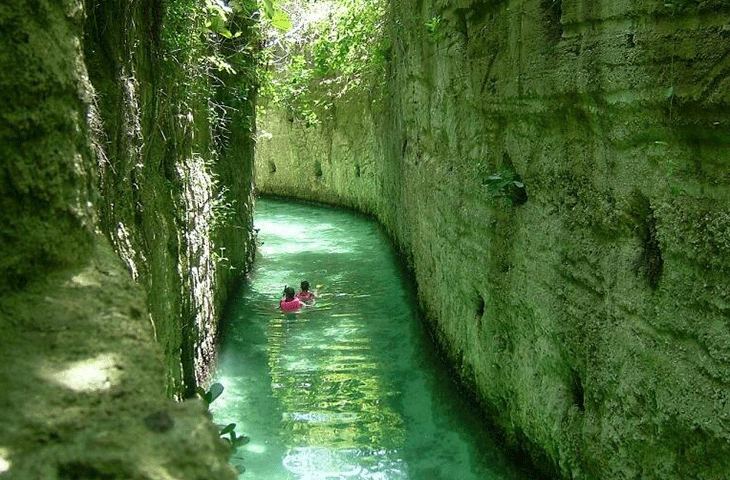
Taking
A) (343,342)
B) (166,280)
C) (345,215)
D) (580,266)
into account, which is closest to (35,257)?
(580,266)

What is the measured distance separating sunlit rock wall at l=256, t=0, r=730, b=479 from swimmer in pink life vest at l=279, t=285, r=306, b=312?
3.14 metres

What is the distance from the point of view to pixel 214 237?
32.3ft

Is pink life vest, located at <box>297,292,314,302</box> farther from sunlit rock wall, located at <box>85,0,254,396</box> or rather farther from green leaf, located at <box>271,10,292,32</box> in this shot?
green leaf, located at <box>271,10,292,32</box>

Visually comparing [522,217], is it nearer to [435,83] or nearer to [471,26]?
[471,26]

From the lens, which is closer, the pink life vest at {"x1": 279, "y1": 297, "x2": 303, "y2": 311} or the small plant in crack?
the small plant in crack

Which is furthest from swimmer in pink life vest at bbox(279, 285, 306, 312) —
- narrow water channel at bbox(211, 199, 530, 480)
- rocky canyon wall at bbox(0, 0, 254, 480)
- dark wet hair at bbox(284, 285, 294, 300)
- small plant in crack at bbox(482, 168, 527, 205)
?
rocky canyon wall at bbox(0, 0, 254, 480)

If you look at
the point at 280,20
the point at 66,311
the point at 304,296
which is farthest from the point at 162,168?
the point at 304,296

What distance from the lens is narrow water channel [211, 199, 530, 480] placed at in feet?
20.6

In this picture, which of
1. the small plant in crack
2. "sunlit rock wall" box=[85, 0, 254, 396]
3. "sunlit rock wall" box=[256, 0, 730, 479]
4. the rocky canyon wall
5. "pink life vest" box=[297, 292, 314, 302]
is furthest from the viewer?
"pink life vest" box=[297, 292, 314, 302]

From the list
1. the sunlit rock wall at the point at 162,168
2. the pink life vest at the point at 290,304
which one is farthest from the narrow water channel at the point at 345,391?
the sunlit rock wall at the point at 162,168

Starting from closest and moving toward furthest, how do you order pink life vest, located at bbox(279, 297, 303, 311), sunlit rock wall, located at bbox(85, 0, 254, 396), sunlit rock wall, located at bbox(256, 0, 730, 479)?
sunlit rock wall, located at bbox(256, 0, 730, 479) → sunlit rock wall, located at bbox(85, 0, 254, 396) → pink life vest, located at bbox(279, 297, 303, 311)

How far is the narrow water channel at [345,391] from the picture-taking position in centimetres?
628

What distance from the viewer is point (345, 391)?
7.89 meters

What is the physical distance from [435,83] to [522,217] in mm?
3233
